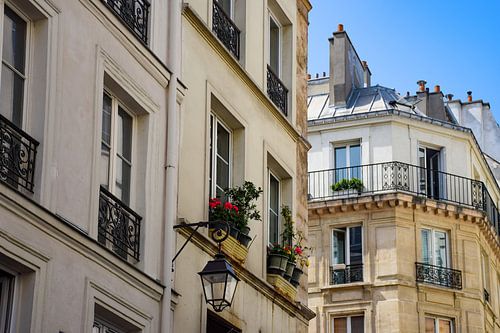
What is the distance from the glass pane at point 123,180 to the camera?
13.8 meters

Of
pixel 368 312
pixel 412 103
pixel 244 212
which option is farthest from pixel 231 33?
pixel 412 103

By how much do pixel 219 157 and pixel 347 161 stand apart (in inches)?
709

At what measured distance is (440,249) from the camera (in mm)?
34031

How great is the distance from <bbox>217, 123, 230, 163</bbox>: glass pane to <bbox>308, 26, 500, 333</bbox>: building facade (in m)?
16.1


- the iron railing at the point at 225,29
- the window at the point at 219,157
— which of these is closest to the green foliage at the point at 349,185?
the iron railing at the point at 225,29

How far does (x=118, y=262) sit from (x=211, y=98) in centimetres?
421

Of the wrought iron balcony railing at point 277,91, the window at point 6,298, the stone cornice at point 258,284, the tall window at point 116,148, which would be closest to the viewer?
the window at point 6,298

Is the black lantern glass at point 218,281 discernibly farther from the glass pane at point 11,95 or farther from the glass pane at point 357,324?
the glass pane at point 357,324

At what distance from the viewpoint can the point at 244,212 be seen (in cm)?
1647

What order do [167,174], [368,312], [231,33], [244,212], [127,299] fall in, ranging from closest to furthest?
[127,299], [167,174], [244,212], [231,33], [368,312]

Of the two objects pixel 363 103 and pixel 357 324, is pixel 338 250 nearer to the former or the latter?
pixel 357 324

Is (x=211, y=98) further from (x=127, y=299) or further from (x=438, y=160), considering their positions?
(x=438, y=160)

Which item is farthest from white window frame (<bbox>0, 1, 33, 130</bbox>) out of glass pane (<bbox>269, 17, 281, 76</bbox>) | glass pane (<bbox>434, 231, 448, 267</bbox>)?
glass pane (<bbox>434, 231, 448, 267</bbox>)

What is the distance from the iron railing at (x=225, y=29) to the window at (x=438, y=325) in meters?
16.8
